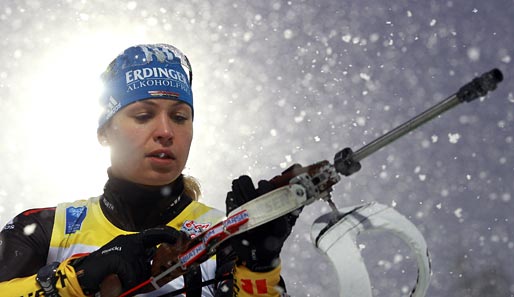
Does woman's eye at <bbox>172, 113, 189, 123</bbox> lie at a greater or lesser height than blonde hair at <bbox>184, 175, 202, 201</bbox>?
greater

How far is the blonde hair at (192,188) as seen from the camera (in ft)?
16.0

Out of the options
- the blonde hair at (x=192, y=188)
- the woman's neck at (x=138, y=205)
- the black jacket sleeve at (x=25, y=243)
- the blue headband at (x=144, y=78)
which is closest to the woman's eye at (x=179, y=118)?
the blue headband at (x=144, y=78)

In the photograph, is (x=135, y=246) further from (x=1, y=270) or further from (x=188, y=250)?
(x=1, y=270)

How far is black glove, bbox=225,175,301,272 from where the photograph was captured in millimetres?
3084

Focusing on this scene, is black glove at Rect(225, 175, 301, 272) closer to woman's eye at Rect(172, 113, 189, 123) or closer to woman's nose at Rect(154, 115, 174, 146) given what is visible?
woman's nose at Rect(154, 115, 174, 146)

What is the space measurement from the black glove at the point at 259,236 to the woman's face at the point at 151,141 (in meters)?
1.10

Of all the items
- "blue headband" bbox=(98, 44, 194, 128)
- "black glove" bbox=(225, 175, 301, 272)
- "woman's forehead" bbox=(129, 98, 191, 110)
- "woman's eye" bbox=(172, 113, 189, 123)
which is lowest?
"black glove" bbox=(225, 175, 301, 272)

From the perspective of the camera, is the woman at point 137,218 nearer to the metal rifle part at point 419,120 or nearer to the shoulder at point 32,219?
the shoulder at point 32,219

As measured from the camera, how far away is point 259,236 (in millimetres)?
3102

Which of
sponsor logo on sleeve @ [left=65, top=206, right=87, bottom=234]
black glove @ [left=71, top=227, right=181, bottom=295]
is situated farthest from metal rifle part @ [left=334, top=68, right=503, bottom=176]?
sponsor logo on sleeve @ [left=65, top=206, right=87, bottom=234]

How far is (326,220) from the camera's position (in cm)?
301

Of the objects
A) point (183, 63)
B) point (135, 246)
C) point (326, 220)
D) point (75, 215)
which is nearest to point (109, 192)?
point (75, 215)

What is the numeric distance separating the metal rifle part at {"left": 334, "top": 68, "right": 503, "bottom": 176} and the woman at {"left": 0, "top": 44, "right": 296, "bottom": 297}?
546 millimetres

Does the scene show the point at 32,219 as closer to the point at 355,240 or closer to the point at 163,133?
the point at 163,133
